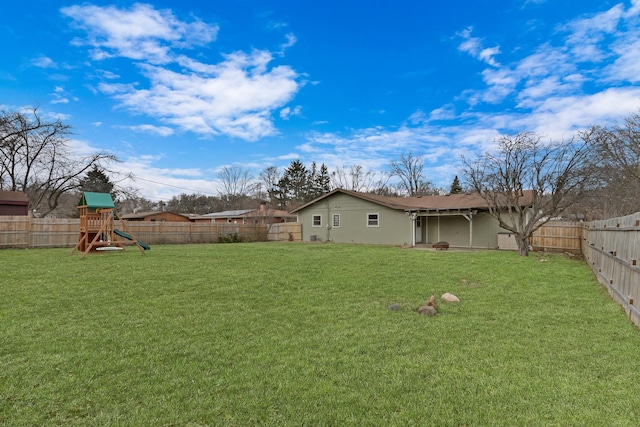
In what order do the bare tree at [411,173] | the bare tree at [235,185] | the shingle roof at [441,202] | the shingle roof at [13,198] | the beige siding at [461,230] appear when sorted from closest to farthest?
the beige siding at [461,230] → the shingle roof at [441,202] → the shingle roof at [13,198] → the bare tree at [411,173] → the bare tree at [235,185]

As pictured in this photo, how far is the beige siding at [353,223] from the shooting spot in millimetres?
19375

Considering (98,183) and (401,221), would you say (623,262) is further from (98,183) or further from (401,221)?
(98,183)

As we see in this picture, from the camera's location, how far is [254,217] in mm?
27875

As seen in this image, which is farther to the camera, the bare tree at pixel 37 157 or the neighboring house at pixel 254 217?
the neighboring house at pixel 254 217

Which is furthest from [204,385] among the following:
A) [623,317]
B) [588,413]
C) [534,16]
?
[534,16]

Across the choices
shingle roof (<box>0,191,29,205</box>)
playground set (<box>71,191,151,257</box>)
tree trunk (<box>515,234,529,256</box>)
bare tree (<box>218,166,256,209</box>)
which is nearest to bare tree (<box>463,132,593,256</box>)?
tree trunk (<box>515,234,529,256</box>)

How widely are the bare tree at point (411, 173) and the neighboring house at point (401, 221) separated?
16.1 meters

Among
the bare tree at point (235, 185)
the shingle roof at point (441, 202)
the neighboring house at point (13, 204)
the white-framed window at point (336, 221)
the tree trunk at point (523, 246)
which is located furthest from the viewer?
the bare tree at point (235, 185)

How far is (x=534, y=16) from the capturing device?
36.3ft

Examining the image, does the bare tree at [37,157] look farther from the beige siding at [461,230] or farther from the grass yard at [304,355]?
the beige siding at [461,230]

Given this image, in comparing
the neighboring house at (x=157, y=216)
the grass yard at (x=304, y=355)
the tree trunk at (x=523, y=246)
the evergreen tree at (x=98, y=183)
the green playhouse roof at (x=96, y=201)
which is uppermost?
the evergreen tree at (x=98, y=183)

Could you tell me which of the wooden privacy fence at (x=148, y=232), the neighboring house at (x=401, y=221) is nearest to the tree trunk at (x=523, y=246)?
the neighboring house at (x=401, y=221)

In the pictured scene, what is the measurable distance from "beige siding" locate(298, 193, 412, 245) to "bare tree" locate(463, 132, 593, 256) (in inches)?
194

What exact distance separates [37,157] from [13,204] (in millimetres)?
7206
